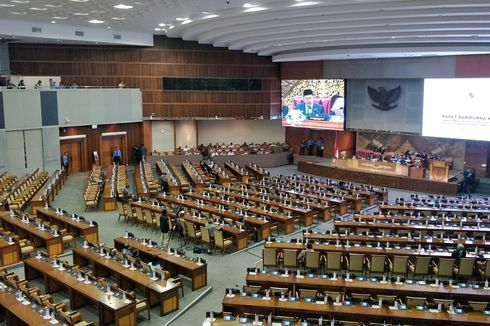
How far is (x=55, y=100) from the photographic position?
23.3 metres

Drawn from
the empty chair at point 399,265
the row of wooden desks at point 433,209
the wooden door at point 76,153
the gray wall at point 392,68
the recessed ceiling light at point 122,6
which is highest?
the recessed ceiling light at point 122,6

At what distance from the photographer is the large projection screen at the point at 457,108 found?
837 inches

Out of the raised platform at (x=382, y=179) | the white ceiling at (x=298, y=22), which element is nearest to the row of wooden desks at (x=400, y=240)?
the white ceiling at (x=298, y=22)

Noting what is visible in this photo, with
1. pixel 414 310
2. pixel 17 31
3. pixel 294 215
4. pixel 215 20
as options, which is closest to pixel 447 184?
pixel 294 215

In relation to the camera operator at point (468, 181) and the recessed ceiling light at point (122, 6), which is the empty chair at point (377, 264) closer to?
the camera operator at point (468, 181)

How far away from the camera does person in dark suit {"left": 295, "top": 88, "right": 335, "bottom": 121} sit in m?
27.9

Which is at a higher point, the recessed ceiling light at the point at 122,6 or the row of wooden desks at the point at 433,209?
the recessed ceiling light at the point at 122,6

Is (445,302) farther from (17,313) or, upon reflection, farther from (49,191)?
(49,191)

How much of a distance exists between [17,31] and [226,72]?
467 inches

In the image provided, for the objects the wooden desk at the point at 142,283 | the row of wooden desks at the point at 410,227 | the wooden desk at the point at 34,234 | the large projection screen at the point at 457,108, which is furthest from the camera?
the large projection screen at the point at 457,108

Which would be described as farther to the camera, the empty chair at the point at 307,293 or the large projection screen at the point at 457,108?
the large projection screen at the point at 457,108

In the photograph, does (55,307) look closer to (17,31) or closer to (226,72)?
(17,31)

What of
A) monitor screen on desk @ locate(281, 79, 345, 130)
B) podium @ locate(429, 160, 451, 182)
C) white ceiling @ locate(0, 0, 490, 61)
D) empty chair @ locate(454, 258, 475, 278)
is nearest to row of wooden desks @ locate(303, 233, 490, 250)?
empty chair @ locate(454, 258, 475, 278)

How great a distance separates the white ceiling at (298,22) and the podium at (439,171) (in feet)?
16.4
